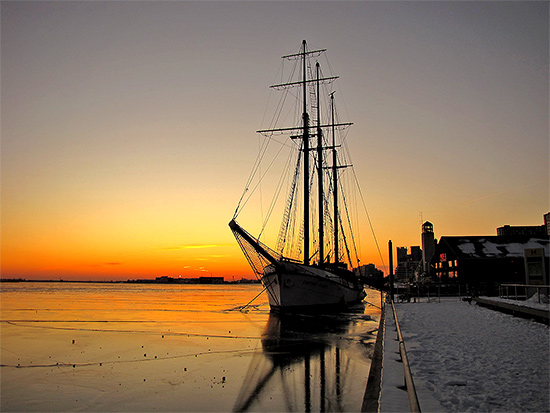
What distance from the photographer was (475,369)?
9.54 m

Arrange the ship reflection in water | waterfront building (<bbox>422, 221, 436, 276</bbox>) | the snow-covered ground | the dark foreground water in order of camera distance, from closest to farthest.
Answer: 1. the snow-covered ground
2. the ship reflection in water
3. the dark foreground water
4. waterfront building (<bbox>422, 221, 436, 276</bbox>)

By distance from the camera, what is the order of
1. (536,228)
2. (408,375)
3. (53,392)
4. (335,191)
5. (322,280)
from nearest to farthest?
(408,375), (53,392), (322,280), (335,191), (536,228)

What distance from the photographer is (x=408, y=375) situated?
16.5ft

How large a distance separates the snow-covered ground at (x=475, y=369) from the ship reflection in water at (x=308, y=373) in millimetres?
976

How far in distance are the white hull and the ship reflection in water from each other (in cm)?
1244

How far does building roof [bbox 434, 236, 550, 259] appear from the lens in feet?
167

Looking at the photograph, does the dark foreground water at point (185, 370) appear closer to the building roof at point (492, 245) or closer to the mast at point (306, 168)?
the mast at point (306, 168)

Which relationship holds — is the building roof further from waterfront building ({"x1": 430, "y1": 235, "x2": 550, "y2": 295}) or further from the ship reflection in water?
the ship reflection in water

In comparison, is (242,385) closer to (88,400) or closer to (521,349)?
(88,400)

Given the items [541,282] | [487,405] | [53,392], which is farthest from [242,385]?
[541,282]

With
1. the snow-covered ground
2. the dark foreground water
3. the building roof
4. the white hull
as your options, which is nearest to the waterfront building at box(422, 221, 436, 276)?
→ the building roof

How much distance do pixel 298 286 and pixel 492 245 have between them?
3304cm

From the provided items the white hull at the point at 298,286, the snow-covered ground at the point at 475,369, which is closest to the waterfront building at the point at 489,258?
the white hull at the point at 298,286

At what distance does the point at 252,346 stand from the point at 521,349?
9.24 m
